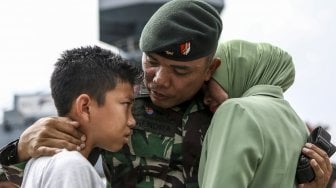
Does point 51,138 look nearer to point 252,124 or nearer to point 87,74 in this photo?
point 87,74

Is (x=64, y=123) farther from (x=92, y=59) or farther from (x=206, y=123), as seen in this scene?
(x=206, y=123)

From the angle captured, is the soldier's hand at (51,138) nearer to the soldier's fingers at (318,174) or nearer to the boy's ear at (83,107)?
the boy's ear at (83,107)

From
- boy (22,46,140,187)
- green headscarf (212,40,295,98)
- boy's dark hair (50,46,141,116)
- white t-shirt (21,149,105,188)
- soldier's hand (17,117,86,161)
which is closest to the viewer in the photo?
white t-shirt (21,149,105,188)

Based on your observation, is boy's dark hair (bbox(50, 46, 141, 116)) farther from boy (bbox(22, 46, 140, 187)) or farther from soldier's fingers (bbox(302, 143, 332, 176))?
soldier's fingers (bbox(302, 143, 332, 176))

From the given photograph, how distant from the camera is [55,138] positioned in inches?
115

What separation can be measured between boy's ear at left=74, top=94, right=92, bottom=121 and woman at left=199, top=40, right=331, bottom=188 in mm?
485

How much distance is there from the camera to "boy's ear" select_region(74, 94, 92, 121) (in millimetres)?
2938

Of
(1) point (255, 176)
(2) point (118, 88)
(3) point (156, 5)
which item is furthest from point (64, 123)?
(3) point (156, 5)

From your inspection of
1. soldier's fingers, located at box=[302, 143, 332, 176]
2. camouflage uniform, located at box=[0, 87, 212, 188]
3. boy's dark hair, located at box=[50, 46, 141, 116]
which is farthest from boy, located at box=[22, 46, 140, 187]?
soldier's fingers, located at box=[302, 143, 332, 176]

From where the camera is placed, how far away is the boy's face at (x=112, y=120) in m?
2.95

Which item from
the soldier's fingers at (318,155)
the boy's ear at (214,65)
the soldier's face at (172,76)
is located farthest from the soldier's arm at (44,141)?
the soldier's fingers at (318,155)

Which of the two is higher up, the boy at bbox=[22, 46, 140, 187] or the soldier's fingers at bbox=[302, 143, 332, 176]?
the boy at bbox=[22, 46, 140, 187]

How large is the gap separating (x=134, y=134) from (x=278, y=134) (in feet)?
2.71

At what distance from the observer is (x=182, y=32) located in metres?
3.10
